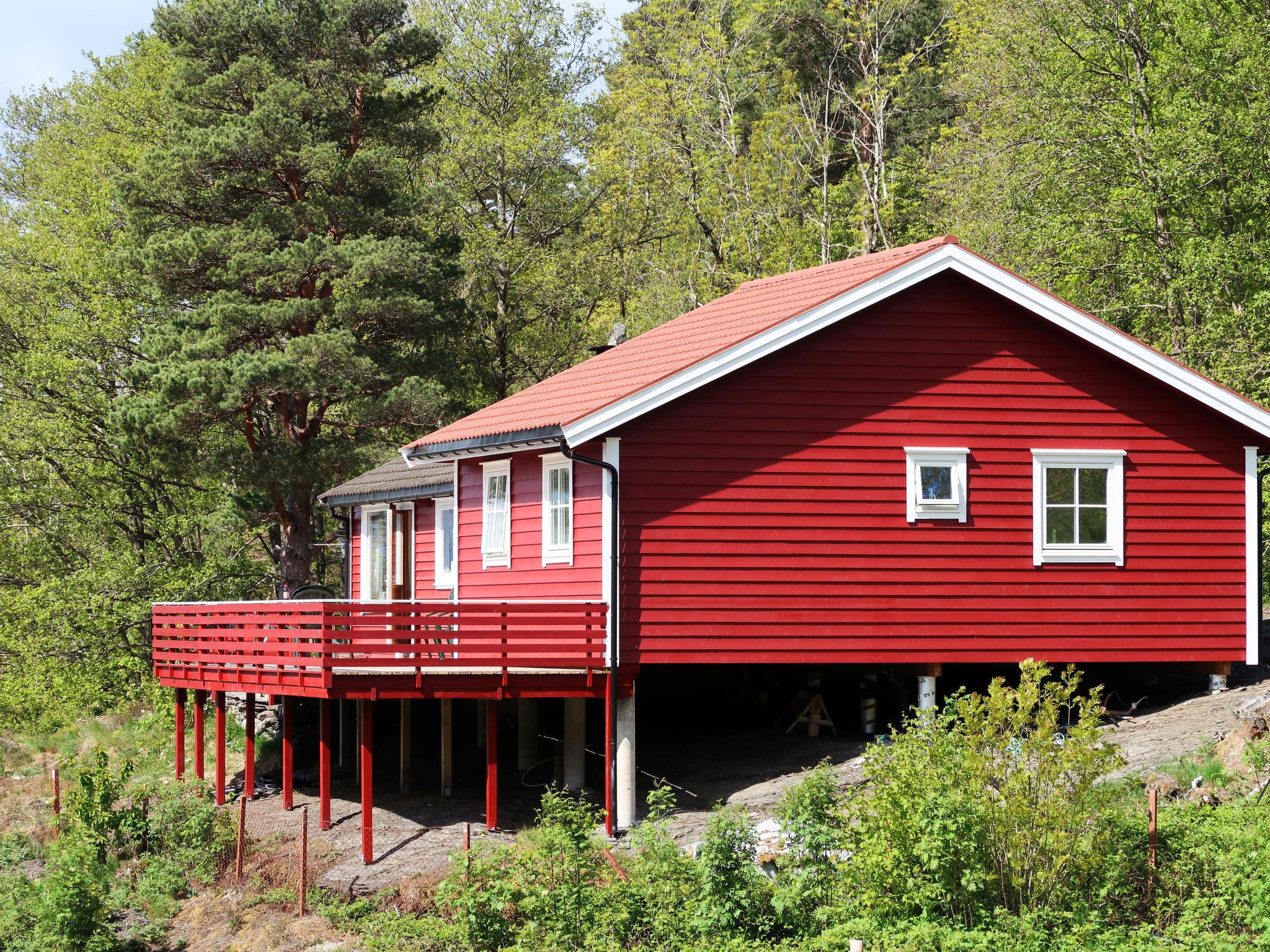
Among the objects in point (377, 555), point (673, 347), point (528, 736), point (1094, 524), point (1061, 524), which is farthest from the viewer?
point (377, 555)

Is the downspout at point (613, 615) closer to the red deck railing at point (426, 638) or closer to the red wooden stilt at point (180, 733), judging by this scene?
the red deck railing at point (426, 638)

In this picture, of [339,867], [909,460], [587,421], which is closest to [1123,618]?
[909,460]

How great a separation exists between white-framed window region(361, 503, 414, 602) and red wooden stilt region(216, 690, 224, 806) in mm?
4145

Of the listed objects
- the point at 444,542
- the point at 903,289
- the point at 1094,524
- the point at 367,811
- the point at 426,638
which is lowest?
the point at 367,811

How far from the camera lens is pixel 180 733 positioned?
83.0 ft

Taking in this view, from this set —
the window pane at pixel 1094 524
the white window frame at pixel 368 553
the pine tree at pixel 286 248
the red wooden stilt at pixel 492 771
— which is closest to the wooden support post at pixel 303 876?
the red wooden stilt at pixel 492 771

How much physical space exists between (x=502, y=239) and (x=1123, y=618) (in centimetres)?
2417

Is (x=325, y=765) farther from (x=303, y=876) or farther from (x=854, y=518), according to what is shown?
(x=854, y=518)

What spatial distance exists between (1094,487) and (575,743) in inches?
311

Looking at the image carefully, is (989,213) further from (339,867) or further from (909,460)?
(339,867)

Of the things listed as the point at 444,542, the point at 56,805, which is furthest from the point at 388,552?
the point at 56,805

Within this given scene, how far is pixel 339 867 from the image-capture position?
1773cm

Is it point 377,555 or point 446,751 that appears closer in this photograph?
point 446,751

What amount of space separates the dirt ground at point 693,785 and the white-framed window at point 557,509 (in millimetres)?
3287
